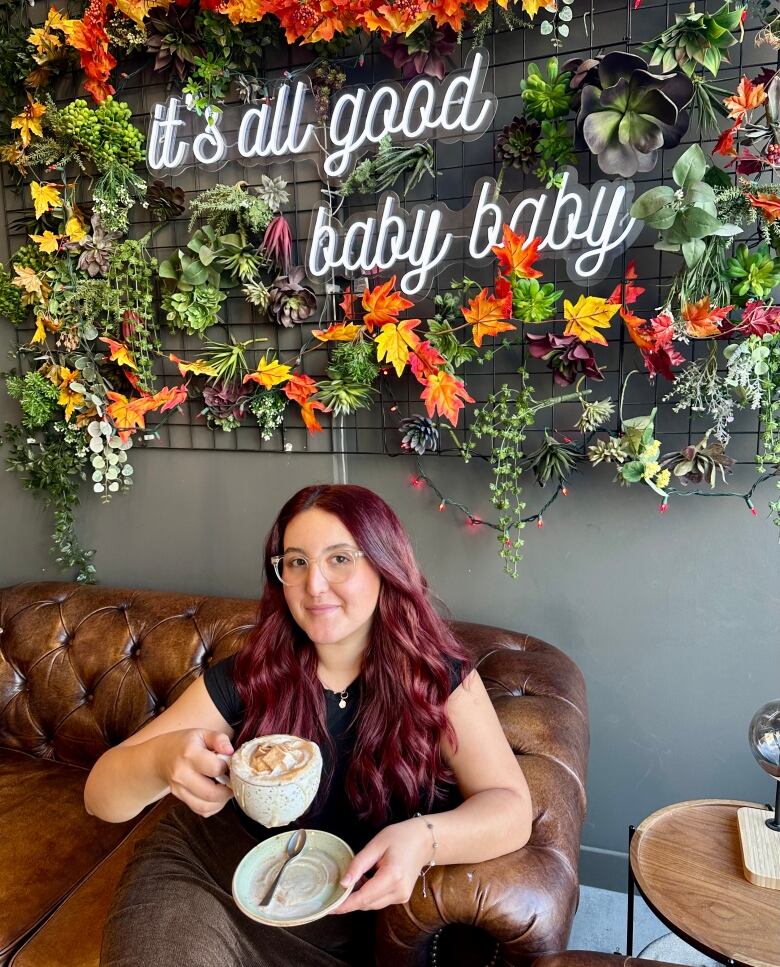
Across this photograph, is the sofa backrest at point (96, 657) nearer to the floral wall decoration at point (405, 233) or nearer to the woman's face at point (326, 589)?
the floral wall decoration at point (405, 233)

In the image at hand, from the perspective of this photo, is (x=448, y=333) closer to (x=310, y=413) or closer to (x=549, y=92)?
(x=310, y=413)

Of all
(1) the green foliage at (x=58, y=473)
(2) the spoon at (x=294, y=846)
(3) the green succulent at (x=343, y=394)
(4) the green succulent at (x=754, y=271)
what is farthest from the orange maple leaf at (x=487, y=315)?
(1) the green foliage at (x=58, y=473)

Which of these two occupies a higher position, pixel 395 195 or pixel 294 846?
pixel 395 195

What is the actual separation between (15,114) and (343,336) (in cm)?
131

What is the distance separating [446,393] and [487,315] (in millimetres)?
206

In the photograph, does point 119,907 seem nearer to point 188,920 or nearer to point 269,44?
point 188,920

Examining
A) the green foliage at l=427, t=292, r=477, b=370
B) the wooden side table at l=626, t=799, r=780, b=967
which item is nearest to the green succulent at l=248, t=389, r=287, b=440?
the green foliage at l=427, t=292, r=477, b=370

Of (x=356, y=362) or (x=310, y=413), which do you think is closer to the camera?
(x=356, y=362)

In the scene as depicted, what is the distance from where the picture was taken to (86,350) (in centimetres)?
203

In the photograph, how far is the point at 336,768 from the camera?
1176mm

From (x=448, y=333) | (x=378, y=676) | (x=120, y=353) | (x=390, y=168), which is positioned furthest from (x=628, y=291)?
Result: (x=120, y=353)

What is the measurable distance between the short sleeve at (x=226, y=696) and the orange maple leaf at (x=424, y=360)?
0.82 metres

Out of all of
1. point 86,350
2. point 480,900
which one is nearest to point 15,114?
point 86,350

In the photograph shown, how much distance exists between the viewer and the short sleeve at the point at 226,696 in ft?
4.00
